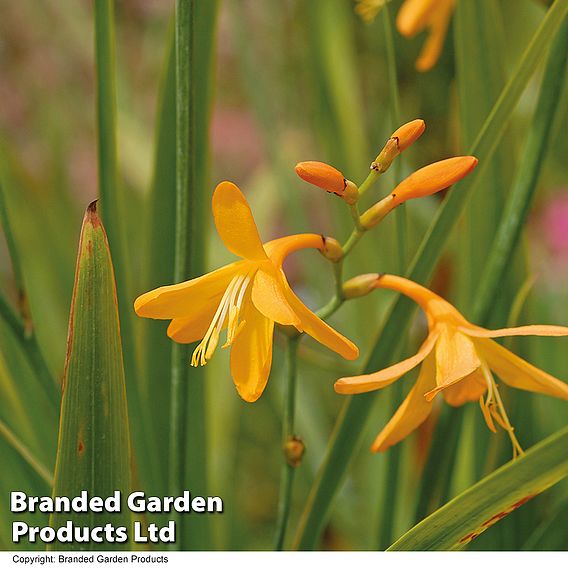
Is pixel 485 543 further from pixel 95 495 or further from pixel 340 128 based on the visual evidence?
pixel 340 128

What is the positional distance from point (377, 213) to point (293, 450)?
5.1 inches

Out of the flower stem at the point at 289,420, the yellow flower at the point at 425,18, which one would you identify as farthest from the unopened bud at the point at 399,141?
the yellow flower at the point at 425,18

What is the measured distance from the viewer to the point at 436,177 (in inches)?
12.7

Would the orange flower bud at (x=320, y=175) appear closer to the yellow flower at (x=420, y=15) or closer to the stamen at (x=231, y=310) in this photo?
the stamen at (x=231, y=310)

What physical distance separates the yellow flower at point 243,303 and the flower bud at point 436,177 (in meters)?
0.05

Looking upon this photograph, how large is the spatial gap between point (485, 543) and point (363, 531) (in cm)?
28

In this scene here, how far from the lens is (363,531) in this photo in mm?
792

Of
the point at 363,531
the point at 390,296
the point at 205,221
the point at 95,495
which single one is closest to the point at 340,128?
the point at 390,296

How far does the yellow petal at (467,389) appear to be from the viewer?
387 millimetres

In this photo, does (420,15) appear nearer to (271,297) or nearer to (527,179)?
(527,179)

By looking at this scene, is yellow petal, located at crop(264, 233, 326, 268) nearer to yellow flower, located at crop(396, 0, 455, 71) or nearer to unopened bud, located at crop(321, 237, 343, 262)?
unopened bud, located at crop(321, 237, 343, 262)

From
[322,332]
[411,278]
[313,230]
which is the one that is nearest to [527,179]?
[411,278]

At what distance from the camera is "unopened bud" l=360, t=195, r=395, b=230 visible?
1.12ft

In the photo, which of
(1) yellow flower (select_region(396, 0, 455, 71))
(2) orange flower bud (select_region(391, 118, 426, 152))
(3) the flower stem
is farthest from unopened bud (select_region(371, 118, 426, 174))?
(1) yellow flower (select_region(396, 0, 455, 71))
